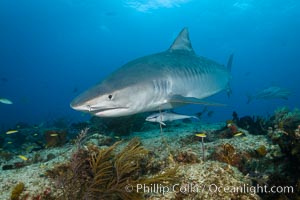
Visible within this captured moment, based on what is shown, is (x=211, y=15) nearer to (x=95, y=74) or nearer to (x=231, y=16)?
(x=231, y=16)

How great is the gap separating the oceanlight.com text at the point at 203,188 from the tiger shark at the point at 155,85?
1.73 metres

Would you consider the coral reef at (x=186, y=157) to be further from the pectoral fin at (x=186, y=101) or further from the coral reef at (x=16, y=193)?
the coral reef at (x=16, y=193)

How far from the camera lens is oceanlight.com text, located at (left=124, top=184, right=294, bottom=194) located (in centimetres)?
317

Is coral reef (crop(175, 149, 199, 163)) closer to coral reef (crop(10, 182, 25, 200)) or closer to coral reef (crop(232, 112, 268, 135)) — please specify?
coral reef (crop(10, 182, 25, 200))

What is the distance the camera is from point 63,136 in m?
7.72

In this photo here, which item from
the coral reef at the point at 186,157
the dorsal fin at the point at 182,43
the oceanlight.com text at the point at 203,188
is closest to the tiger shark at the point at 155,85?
the dorsal fin at the point at 182,43

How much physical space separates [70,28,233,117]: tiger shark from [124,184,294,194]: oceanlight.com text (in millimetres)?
1733

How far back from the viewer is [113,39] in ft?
306

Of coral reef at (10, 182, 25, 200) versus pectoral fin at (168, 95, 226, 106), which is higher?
pectoral fin at (168, 95, 226, 106)

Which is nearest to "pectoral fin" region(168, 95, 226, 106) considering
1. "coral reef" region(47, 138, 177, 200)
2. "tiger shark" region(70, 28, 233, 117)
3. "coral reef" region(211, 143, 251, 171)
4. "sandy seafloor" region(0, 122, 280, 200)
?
"tiger shark" region(70, 28, 233, 117)

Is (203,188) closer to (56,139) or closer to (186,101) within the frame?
(186,101)

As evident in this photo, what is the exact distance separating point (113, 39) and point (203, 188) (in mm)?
94620

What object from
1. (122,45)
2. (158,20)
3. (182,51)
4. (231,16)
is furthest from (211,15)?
(182,51)

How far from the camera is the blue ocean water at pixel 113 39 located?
57562mm
